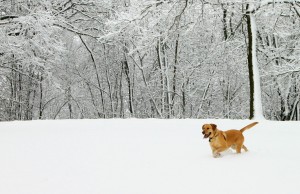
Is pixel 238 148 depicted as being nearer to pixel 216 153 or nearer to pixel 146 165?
pixel 216 153

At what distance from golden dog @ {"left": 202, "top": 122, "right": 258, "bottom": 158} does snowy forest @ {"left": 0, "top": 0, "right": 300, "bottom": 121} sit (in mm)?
7753

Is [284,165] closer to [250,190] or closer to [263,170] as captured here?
[263,170]

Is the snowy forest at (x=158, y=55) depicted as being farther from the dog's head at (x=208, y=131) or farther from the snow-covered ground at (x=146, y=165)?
the dog's head at (x=208, y=131)

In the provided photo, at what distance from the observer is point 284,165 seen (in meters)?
4.61

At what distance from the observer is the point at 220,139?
5141mm

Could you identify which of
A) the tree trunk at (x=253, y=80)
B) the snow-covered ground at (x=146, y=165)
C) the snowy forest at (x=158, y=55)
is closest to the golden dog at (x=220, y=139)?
the snow-covered ground at (x=146, y=165)

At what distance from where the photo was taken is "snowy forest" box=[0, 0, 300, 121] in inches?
522

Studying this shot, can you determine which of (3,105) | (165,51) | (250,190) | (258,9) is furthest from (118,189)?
(3,105)

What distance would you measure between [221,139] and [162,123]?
5.24m

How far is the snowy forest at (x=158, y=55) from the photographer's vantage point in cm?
1326

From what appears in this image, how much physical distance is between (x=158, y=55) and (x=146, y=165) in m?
19.7

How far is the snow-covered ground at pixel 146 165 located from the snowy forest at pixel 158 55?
237 inches

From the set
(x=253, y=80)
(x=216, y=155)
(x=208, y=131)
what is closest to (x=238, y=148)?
(x=216, y=155)

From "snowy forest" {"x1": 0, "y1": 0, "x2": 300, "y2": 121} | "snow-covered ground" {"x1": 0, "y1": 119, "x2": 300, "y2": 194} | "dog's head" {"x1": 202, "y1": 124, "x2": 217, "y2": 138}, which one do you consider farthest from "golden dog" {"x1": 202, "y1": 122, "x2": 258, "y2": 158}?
"snowy forest" {"x1": 0, "y1": 0, "x2": 300, "y2": 121}
